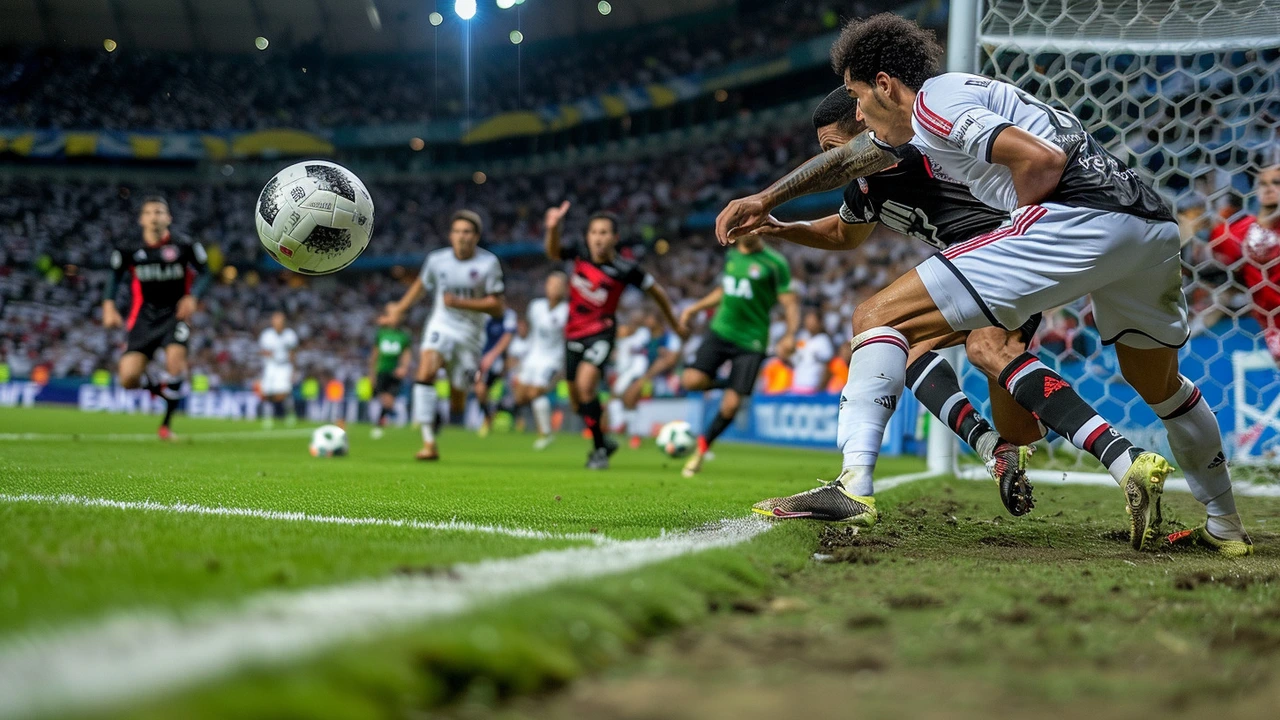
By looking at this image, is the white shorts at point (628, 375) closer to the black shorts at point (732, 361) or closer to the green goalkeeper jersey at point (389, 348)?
the green goalkeeper jersey at point (389, 348)

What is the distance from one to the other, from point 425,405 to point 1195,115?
627 centimetres

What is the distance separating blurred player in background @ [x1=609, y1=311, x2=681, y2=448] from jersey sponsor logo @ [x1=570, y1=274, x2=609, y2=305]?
6.50m

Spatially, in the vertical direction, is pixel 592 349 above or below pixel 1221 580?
above

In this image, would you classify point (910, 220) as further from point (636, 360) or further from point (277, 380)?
point (277, 380)

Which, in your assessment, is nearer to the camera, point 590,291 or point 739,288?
point 739,288

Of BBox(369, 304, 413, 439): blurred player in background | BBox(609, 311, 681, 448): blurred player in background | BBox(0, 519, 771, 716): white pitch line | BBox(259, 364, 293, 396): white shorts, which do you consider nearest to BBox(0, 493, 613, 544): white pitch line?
BBox(0, 519, 771, 716): white pitch line

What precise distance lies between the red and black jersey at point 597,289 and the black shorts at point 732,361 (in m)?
0.70

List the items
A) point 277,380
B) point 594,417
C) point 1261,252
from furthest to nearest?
point 277,380 → point 594,417 → point 1261,252

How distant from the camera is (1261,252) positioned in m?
6.56

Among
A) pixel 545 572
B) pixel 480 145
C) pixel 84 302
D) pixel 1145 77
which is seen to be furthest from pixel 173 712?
pixel 480 145

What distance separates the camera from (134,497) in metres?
3.49

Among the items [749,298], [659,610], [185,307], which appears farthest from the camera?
[185,307]

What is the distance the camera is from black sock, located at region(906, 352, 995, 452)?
4.19m

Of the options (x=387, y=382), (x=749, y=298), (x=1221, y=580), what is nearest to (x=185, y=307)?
(x=749, y=298)
